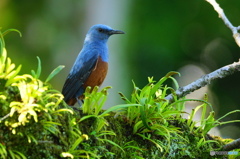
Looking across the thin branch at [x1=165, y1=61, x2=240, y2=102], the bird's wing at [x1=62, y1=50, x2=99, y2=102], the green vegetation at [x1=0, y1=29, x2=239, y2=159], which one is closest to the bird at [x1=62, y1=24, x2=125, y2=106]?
the bird's wing at [x1=62, y1=50, x2=99, y2=102]

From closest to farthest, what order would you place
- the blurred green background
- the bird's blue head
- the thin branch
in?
the thin branch
the bird's blue head
the blurred green background

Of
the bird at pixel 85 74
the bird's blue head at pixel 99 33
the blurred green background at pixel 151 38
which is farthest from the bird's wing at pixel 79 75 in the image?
the blurred green background at pixel 151 38

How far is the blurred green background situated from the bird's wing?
705 cm

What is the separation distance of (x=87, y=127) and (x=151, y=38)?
12.5m

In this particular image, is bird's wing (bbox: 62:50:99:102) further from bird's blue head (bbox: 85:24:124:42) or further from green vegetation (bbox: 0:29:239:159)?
green vegetation (bbox: 0:29:239:159)

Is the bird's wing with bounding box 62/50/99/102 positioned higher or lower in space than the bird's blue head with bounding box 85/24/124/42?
lower

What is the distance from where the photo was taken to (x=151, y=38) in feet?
50.4

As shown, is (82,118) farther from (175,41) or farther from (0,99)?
(175,41)

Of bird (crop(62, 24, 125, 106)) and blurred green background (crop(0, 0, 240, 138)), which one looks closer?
bird (crop(62, 24, 125, 106))

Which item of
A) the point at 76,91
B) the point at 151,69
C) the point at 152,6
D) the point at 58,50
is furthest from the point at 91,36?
the point at 152,6

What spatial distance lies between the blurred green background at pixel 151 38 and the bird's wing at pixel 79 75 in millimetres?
7049

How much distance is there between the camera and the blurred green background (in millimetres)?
13703

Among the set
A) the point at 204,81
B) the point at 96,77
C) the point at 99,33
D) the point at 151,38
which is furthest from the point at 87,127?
the point at 151,38

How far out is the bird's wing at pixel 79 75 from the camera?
555 cm
